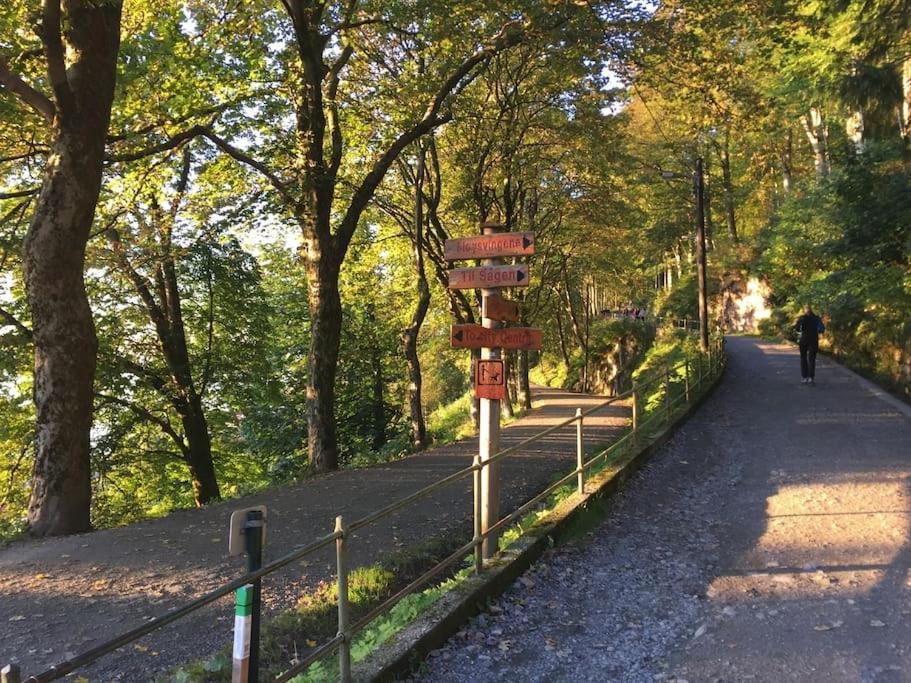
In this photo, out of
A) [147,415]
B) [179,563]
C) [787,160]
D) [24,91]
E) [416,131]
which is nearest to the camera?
[179,563]

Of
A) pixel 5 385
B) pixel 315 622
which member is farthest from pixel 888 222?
pixel 5 385

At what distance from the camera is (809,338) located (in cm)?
1509

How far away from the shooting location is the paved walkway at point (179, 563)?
5.22m

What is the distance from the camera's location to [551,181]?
2283cm

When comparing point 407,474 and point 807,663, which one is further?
point 407,474

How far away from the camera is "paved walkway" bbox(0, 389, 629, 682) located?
5.22m

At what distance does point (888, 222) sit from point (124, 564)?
43.5 ft

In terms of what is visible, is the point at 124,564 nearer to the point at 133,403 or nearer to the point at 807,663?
the point at 807,663


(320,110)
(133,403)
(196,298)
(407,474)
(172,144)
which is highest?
(320,110)

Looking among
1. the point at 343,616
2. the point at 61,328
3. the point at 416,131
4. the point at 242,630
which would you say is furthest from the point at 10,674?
the point at 416,131

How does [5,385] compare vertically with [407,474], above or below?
above

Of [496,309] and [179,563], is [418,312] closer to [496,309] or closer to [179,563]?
[179,563]

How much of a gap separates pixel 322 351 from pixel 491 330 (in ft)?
23.4

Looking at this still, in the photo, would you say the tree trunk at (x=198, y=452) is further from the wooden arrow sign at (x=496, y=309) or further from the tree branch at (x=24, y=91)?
the wooden arrow sign at (x=496, y=309)
